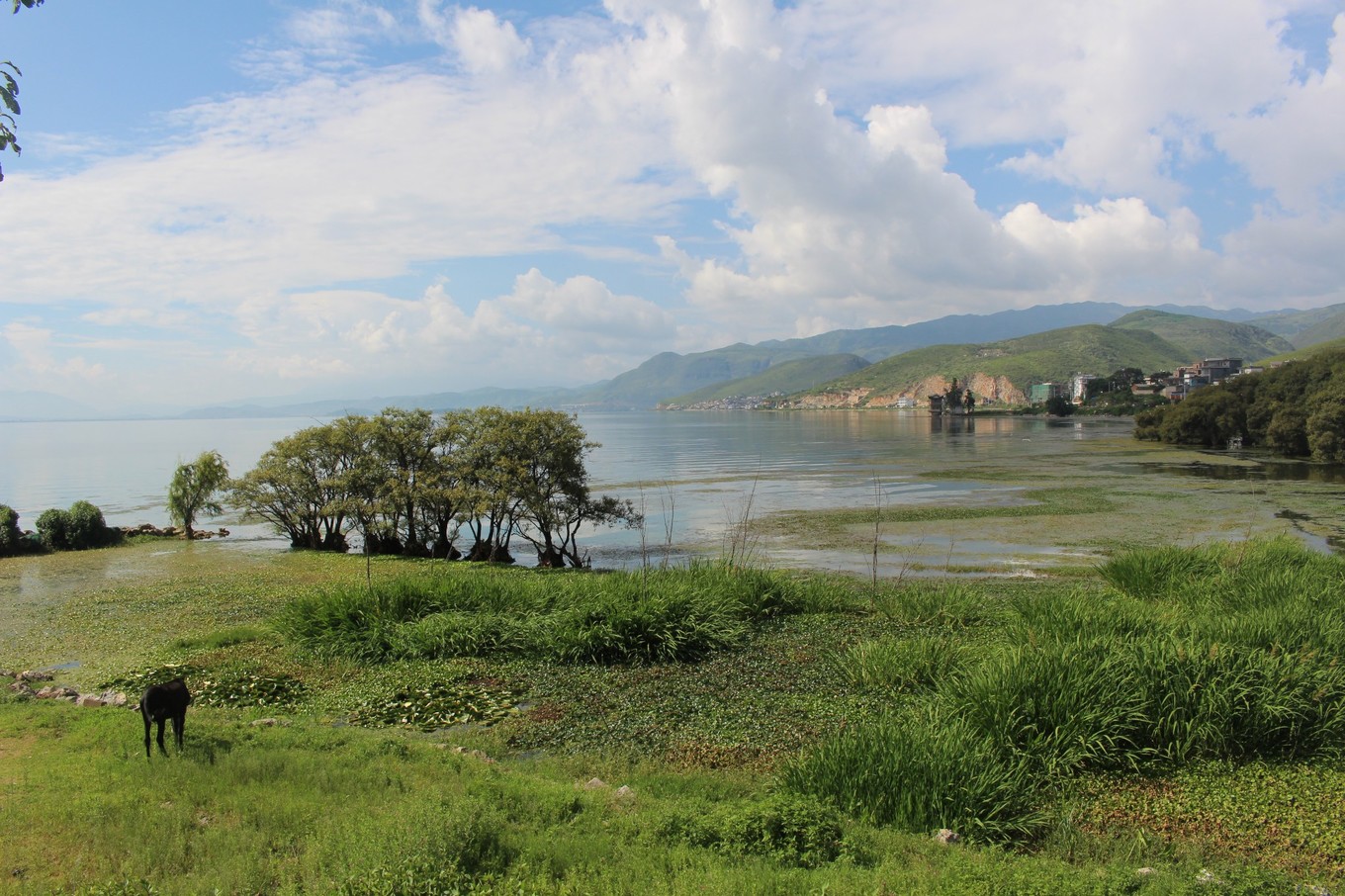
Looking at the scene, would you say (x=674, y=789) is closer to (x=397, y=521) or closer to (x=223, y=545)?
(x=397, y=521)

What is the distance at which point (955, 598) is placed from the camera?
44.6 ft

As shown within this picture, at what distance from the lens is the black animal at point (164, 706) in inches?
267

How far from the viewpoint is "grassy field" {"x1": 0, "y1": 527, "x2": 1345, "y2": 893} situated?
16.7 ft

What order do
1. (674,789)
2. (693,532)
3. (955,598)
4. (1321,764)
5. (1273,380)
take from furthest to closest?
(1273,380), (693,532), (955,598), (1321,764), (674,789)

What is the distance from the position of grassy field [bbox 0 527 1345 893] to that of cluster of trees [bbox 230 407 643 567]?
1107 cm

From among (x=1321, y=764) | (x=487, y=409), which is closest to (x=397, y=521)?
(x=487, y=409)

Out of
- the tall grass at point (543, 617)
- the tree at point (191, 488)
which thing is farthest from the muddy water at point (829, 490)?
the tree at point (191, 488)

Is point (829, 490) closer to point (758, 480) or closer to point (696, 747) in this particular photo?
point (758, 480)

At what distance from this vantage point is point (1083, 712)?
296 inches

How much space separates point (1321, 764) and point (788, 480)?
43560 millimetres

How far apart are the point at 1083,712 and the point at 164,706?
850 centimetres

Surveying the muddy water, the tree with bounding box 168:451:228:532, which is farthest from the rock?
the tree with bounding box 168:451:228:532

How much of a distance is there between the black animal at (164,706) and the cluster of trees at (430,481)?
54.0ft

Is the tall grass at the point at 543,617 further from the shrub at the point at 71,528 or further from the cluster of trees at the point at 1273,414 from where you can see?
the cluster of trees at the point at 1273,414
